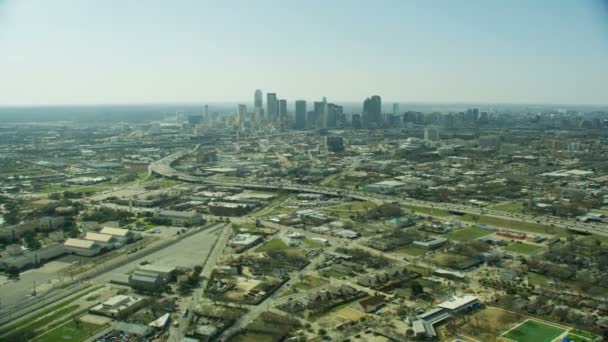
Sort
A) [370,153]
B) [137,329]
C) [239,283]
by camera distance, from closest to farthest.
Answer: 1. [137,329]
2. [239,283]
3. [370,153]

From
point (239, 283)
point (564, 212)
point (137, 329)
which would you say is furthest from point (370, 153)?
point (137, 329)

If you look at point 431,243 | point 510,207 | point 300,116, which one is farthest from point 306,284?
point 300,116

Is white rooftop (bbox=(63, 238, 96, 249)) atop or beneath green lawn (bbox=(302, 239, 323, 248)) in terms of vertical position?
atop

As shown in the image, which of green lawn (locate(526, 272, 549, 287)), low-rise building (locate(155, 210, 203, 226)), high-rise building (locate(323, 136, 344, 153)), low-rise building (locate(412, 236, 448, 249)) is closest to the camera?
green lawn (locate(526, 272, 549, 287))

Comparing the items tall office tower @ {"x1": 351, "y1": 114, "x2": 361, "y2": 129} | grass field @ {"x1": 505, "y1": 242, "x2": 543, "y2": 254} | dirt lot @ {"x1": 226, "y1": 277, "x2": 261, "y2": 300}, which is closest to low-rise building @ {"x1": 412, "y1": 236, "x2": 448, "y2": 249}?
grass field @ {"x1": 505, "y1": 242, "x2": 543, "y2": 254}

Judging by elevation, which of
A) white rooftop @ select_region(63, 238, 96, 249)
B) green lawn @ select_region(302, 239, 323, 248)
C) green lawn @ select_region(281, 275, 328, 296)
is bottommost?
green lawn @ select_region(302, 239, 323, 248)

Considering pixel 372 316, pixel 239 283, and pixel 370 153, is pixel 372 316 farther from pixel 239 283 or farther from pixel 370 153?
pixel 370 153

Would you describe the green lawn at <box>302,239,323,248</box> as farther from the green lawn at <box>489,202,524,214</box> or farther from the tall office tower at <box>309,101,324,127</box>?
the tall office tower at <box>309,101,324,127</box>
